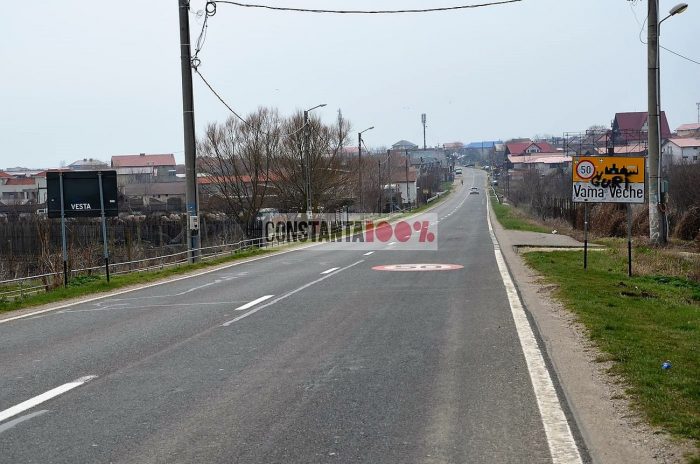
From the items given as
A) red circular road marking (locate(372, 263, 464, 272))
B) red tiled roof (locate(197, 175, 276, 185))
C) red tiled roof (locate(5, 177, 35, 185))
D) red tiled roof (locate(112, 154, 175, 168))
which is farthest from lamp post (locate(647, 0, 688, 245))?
red tiled roof (locate(112, 154, 175, 168))

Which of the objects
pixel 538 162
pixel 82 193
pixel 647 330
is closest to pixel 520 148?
pixel 538 162

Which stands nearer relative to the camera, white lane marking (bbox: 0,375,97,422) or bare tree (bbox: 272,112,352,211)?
white lane marking (bbox: 0,375,97,422)

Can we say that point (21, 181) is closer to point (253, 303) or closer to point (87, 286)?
point (87, 286)

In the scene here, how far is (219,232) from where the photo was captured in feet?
187

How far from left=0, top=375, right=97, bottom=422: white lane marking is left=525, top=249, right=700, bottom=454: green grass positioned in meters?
5.21

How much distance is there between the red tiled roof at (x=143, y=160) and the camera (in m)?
134

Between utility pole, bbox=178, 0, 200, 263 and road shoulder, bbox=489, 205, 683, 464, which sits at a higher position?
utility pole, bbox=178, 0, 200, 263

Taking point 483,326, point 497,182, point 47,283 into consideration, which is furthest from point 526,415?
point 497,182

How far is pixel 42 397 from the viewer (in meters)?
7.21

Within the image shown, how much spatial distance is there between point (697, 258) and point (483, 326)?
15080mm

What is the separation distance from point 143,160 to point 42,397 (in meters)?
135

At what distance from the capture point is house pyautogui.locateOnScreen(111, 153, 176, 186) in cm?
11694

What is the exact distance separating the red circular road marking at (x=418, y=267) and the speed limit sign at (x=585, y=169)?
4.72 m

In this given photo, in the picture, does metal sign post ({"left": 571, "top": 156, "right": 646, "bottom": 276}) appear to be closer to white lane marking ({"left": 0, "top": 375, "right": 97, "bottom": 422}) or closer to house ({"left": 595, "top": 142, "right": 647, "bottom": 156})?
white lane marking ({"left": 0, "top": 375, "right": 97, "bottom": 422})
